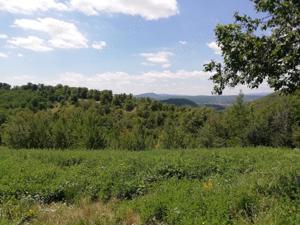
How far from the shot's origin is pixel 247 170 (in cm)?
1299

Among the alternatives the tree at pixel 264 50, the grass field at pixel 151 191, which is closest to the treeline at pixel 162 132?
the grass field at pixel 151 191

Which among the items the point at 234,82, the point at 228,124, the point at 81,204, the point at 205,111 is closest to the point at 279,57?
the point at 234,82

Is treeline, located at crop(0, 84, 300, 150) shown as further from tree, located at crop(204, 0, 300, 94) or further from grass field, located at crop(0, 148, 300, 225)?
tree, located at crop(204, 0, 300, 94)

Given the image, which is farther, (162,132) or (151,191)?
(162,132)

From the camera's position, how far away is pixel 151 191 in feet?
36.9

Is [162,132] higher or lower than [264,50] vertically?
lower

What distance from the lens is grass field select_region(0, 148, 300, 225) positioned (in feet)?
25.8

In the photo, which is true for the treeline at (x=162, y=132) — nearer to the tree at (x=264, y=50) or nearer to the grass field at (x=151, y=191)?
the grass field at (x=151, y=191)

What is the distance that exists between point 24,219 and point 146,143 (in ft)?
163

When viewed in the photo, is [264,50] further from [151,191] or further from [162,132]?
[162,132]

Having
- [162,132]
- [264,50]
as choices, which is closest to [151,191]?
[264,50]

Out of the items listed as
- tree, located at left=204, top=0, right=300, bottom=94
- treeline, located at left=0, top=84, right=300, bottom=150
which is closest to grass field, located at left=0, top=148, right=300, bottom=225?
tree, located at left=204, top=0, right=300, bottom=94

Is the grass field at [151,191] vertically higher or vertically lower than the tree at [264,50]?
lower

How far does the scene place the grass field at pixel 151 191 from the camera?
7.87 meters
